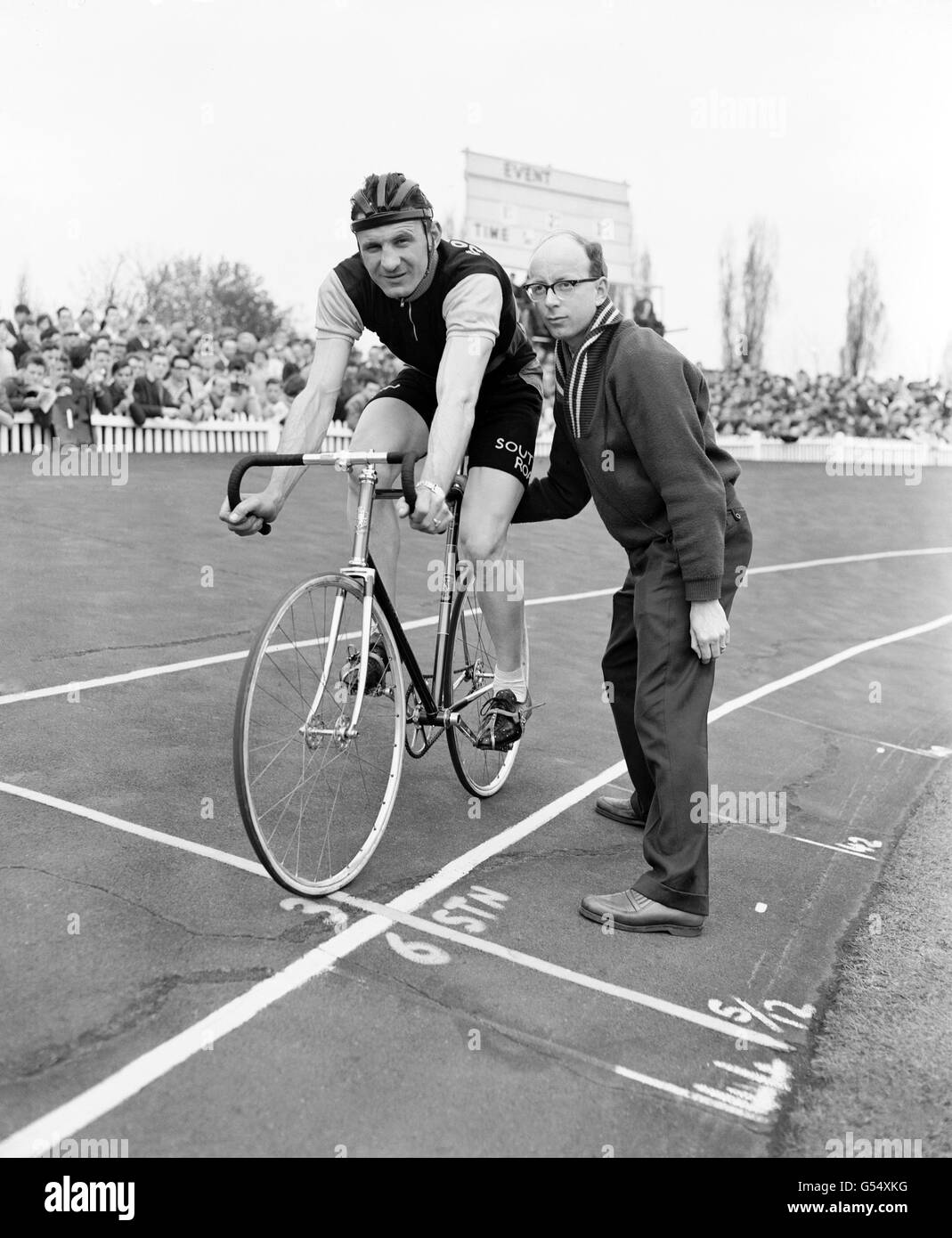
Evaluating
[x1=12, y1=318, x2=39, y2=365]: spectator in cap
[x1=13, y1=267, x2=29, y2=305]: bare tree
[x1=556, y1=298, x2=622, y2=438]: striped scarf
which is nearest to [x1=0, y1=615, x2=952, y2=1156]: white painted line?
[x1=556, y1=298, x2=622, y2=438]: striped scarf

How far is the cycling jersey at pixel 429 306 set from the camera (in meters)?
4.27

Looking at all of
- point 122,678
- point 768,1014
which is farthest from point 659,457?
point 122,678

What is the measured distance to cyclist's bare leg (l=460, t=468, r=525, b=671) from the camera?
4664 millimetres

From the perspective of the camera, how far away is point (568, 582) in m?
11.7

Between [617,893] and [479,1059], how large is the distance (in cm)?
116

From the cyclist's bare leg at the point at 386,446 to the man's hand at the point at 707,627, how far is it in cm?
116

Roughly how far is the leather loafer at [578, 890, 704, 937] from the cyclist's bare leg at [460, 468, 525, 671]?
1.24 meters

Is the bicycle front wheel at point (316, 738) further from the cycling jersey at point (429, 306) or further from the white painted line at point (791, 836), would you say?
the white painted line at point (791, 836)

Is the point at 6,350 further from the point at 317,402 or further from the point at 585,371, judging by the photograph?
the point at 585,371

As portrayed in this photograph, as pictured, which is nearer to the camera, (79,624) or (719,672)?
(79,624)

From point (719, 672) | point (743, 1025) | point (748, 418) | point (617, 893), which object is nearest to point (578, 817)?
point (617, 893)

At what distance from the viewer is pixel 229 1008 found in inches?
122

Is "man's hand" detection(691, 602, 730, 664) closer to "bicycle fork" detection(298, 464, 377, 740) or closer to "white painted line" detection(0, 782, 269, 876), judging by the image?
"bicycle fork" detection(298, 464, 377, 740)
